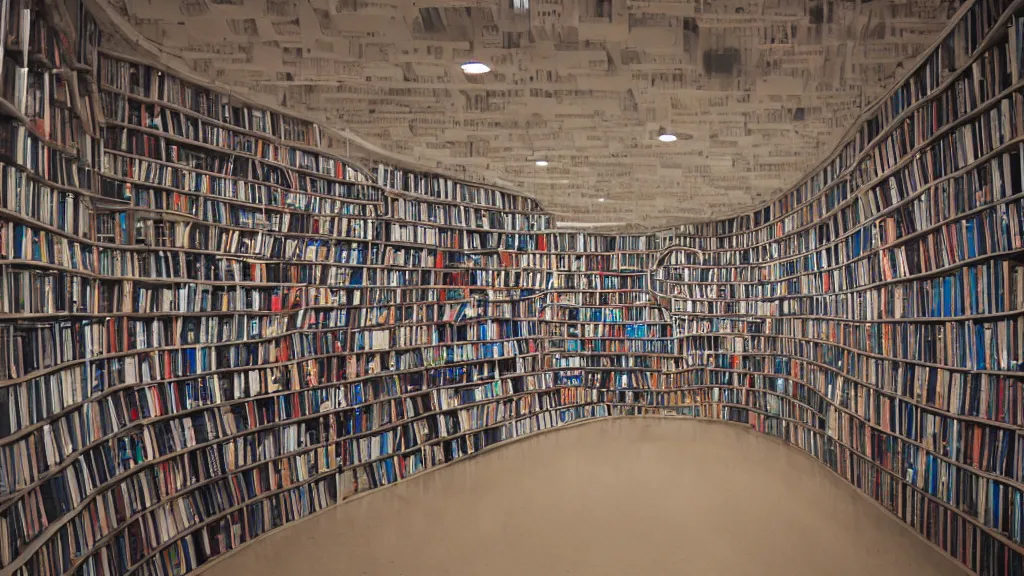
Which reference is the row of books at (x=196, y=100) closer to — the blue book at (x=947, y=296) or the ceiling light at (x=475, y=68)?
the ceiling light at (x=475, y=68)

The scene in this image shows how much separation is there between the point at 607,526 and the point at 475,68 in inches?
127

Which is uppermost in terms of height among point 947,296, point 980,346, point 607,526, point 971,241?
point 971,241

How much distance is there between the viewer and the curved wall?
309 centimetres

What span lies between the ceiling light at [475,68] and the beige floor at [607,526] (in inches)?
115

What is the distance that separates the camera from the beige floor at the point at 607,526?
174 inches

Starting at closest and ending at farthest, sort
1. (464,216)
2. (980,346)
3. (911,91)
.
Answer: (980,346) < (911,91) < (464,216)

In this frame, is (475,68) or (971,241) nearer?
(971,241)

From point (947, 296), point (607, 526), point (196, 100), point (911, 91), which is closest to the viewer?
point (947, 296)

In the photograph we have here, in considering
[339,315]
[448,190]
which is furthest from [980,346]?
[448,190]

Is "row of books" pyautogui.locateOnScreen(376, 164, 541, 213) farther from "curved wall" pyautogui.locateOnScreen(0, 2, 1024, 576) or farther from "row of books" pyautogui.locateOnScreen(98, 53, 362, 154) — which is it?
"row of books" pyautogui.locateOnScreen(98, 53, 362, 154)

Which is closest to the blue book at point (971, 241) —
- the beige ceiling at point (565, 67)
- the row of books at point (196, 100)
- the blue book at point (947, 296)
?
→ the blue book at point (947, 296)

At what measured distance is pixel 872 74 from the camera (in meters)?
4.34

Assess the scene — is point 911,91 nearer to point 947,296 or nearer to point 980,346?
point 947,296

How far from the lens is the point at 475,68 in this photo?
4.26 meters
